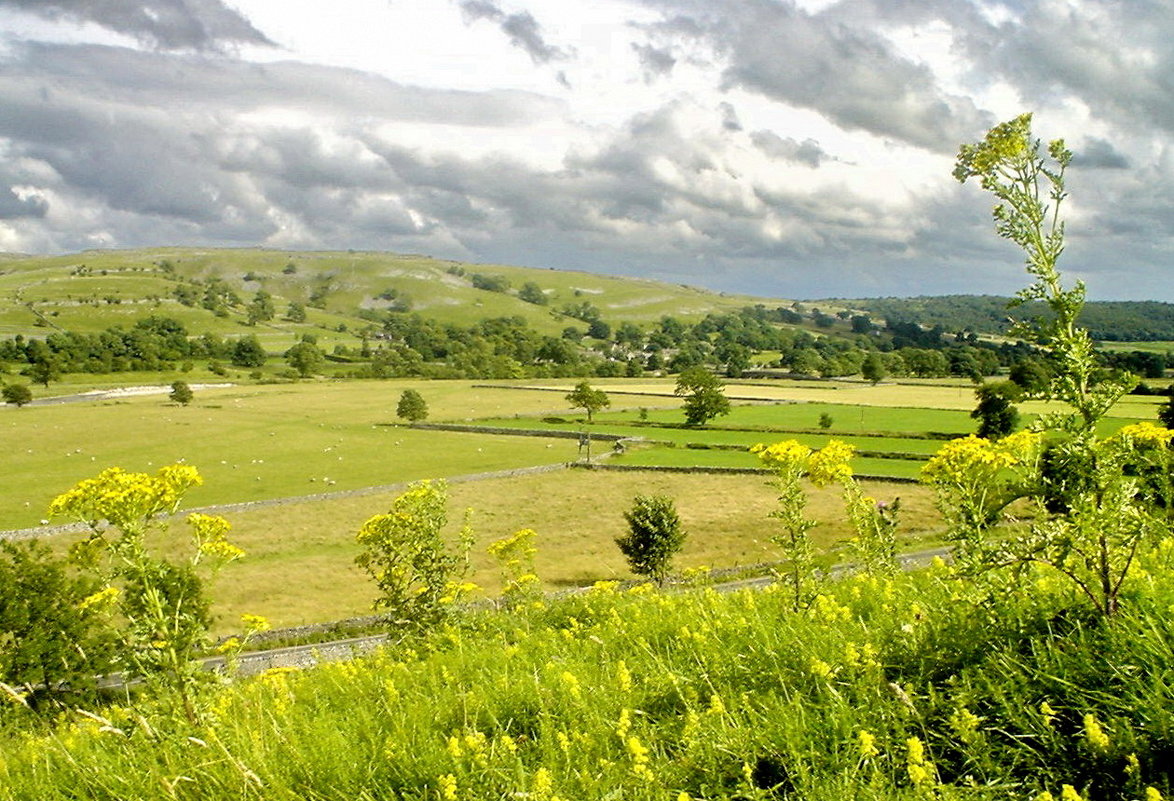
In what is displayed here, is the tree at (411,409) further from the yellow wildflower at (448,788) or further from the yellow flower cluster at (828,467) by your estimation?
the yellow wildflower at (448,788)

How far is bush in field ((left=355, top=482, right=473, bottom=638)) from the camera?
40.7 feet

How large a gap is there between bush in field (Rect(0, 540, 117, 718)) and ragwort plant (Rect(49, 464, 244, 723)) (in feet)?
69.0

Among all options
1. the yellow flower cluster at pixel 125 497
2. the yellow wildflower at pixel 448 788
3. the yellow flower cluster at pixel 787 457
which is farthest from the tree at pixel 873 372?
the yellow wildflower at pixel 448 788

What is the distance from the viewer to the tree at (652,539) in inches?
1599

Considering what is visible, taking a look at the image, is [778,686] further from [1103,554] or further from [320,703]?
[320,703]

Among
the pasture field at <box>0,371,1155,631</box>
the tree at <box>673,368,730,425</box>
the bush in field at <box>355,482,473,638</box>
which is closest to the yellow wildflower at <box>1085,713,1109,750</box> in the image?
the bush in field at <box>355,482,473,638</box>

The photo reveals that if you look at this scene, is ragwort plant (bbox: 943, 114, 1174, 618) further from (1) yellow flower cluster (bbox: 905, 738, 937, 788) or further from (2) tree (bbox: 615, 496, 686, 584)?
(2) tree (bbox: 615, 496, 686, 584)

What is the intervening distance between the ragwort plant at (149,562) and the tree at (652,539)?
34822mm

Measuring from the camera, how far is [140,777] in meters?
4.55

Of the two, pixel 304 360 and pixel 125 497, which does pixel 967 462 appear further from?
pixel 304 360

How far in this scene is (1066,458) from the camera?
422 cm

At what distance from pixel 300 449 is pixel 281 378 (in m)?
101

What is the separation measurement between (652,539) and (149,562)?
3615cm

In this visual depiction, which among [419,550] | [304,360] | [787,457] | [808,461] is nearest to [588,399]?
[419,550]
